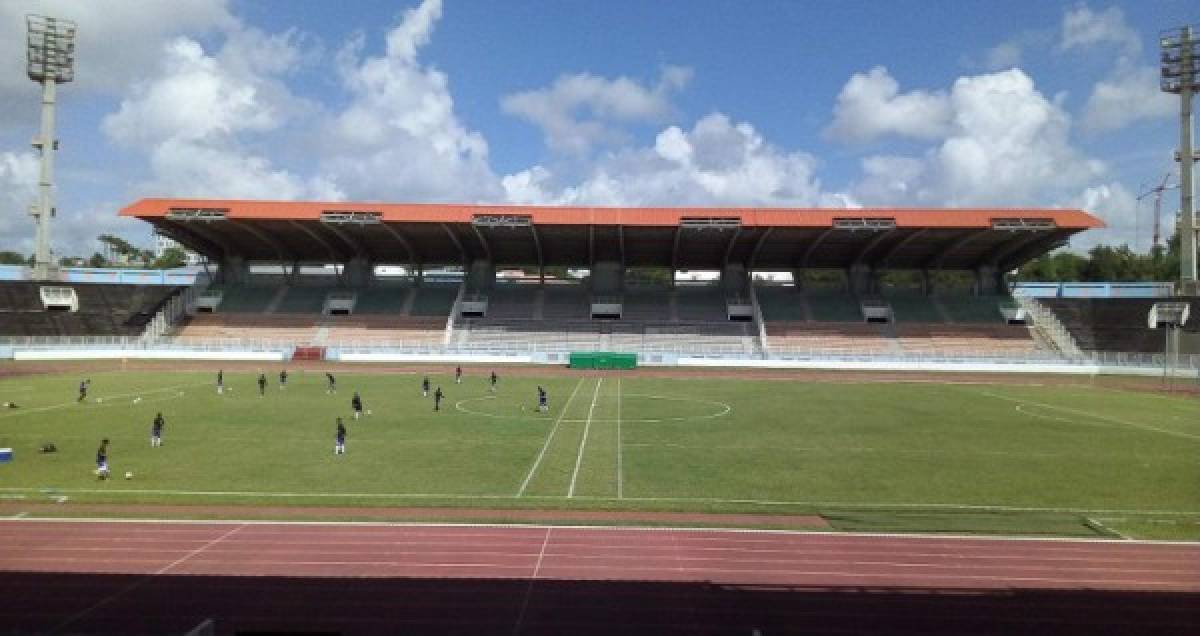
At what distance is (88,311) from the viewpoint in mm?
58750

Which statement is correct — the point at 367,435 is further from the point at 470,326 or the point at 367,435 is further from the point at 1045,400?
the point at 470,326

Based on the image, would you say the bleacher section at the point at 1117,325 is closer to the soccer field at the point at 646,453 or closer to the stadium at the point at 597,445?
the stadium at the point at 597,445

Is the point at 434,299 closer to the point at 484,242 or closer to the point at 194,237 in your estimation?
the point at 484,242

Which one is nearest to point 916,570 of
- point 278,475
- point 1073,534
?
point 1073,534

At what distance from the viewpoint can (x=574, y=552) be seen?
41.5 feet

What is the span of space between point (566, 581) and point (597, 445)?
36.2 ft

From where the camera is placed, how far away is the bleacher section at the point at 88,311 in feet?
181

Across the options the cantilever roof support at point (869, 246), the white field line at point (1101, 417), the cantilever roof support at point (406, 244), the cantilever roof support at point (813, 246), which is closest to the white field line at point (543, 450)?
the white field line at point (1101, 417)

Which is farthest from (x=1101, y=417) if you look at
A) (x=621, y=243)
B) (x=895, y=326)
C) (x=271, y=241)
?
(x=271, y=241)

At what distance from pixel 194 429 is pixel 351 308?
42.3 meters

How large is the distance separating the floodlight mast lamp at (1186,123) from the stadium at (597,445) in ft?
5.90

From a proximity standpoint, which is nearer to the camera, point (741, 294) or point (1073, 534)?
point (1073, 534)

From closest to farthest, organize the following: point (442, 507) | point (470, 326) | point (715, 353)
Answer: point (442, 507) < point (715, 353) < point (470, 326)

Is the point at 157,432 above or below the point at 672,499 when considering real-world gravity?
above
